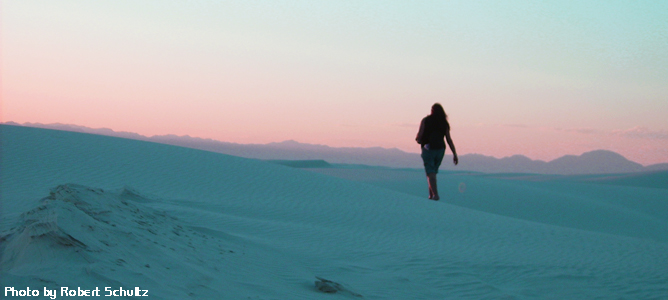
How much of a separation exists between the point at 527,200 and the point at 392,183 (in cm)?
482

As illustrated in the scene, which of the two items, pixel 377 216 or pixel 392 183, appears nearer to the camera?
pixel 377 216

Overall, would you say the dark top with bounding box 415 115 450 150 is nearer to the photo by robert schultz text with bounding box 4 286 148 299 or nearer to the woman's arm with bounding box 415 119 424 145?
the woman's arm with bounding box 415 119 424 145

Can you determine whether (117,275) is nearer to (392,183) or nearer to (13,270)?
(13,270)

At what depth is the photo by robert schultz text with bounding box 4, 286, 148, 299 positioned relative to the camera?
268cm

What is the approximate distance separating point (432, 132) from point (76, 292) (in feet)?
29.2

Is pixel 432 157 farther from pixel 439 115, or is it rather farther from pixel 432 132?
pixel 439 115

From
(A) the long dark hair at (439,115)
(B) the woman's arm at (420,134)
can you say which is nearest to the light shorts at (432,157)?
(B) the woman's arm at (420,134)

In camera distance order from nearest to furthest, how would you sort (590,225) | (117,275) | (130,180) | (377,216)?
(117,275) < (377,216) < (130,180) < (590,225)

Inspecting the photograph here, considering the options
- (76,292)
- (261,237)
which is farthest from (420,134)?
(76,292)

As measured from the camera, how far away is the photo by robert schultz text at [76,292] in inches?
105

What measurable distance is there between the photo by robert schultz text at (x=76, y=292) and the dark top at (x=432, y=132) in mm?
8489

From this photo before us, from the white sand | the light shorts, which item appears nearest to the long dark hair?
the light shorts

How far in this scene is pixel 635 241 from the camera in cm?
809

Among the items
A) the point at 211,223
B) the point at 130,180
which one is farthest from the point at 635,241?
the point at 130,180
